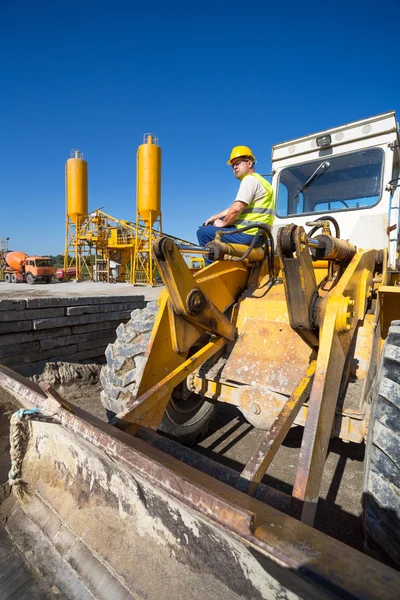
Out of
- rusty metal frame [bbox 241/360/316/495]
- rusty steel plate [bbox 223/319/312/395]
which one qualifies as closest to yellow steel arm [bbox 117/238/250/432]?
rusty steel plate [bbox 223/319/312/395]

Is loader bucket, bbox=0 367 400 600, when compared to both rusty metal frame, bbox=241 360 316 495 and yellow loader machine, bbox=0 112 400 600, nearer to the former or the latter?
yellow loader machine, bbox=0 112 400 600

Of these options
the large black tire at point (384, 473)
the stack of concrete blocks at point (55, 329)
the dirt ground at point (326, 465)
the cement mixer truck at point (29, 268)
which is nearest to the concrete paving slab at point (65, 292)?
the stack of concrete blocks at point (55, 329)

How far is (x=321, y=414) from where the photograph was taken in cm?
165

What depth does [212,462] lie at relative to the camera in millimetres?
1906

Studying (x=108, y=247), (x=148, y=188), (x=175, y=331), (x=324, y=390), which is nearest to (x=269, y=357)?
(x=175, y=331)

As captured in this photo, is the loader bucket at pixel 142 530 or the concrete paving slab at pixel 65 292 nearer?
the loader bucket at pixel 142 530

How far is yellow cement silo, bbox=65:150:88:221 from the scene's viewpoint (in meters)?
29.3

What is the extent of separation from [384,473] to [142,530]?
111 cm

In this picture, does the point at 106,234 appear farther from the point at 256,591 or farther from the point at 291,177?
the point at 256,591

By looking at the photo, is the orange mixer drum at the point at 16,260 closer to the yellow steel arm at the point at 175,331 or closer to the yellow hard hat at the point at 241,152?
the yellow hard hat at the point at 241,152

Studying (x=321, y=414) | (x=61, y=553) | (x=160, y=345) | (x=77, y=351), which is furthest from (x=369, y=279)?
(x=77, y=351)

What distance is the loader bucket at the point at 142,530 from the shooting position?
36.6 inches

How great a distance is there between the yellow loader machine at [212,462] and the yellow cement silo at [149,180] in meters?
22.3

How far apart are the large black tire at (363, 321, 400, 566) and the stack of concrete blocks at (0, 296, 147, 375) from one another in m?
4.30
